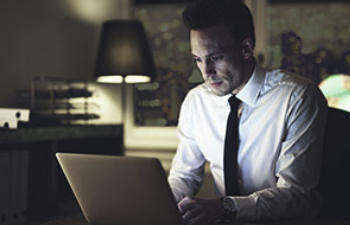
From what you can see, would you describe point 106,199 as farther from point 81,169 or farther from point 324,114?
point 324,114

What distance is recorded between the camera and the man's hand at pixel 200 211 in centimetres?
122

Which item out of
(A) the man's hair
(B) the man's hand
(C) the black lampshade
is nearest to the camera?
(B) the man's hand

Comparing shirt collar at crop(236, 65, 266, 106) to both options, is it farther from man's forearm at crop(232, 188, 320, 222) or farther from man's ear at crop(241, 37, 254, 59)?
man's forearm at crop(232, 188, 320, 222)

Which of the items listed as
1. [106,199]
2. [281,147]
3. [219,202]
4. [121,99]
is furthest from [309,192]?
[121,99]

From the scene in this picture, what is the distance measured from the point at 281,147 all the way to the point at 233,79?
281mm

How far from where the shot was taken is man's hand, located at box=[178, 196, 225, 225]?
122cm

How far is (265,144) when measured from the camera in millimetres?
1638

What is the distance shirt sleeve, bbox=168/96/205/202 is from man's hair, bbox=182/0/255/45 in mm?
397

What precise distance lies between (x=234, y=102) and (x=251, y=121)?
0.09 m

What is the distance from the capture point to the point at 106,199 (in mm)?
1159

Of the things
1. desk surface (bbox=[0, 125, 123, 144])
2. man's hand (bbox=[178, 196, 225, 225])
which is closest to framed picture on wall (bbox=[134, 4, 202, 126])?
desk surface (bbox=[0, 125, 123, 144])

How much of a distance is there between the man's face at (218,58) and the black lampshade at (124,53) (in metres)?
1.27

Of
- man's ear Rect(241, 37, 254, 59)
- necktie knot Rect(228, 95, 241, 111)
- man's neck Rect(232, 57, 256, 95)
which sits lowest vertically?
necktie knot Rect(228, 95, 241, 111)

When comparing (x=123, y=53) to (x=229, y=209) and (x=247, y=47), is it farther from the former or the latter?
(x=229, y=209)
